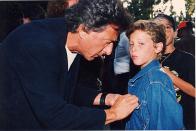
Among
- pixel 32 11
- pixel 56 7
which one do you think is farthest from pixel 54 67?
pixel 32 11

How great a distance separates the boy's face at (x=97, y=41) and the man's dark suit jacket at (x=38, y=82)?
0.12 metres

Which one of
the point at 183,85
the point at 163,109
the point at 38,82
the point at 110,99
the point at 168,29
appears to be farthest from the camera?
the point at 168,29

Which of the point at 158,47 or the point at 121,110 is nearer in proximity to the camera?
the point at 121,110

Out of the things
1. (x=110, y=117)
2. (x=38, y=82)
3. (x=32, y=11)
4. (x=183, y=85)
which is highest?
(x=32, y=11)

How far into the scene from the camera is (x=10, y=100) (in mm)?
1805

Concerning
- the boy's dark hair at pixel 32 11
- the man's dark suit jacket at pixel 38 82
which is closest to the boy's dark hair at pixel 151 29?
the man's dark suit jacket at pixel 38 82

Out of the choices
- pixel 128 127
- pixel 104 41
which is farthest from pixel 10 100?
pixel 128 127

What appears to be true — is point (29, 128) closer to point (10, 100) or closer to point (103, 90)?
point (10, 100)

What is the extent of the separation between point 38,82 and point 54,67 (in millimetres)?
120

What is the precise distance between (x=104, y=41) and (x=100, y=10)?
0.66 feet

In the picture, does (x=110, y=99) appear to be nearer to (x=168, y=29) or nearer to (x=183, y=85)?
(x=183, y=85)

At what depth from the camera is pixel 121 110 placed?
1.85 meters

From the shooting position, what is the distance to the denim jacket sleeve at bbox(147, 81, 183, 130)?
6.59 ft

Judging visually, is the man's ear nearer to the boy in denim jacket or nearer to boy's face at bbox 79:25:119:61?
boy's face at bbox 79:25:119:61
